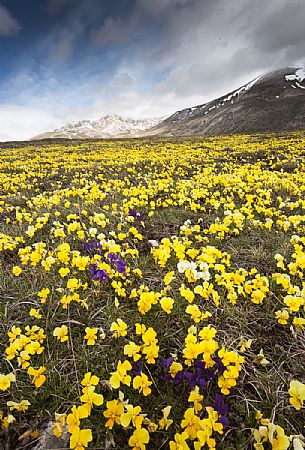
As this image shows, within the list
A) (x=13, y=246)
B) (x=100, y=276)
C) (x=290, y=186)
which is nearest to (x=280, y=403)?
(x=100, y=276)

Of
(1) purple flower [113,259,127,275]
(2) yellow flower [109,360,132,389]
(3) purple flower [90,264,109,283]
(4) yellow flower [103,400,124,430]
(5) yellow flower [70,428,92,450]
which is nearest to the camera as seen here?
(5) yellow flower [70,428,92,450]

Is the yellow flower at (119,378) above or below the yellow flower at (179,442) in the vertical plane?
above

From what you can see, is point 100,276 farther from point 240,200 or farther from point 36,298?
point 240,200

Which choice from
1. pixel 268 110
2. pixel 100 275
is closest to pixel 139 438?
pixel 100 275

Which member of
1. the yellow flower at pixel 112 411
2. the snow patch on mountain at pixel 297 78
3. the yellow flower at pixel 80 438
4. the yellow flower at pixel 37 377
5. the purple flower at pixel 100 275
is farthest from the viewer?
the snow patch on mountain at pixel 297 78

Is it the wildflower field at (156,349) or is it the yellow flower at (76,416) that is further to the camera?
the wildflower field at (156,349)

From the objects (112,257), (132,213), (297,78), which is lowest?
(112,257)

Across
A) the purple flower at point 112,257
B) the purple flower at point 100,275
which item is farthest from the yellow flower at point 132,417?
the purple flower at point 112,257

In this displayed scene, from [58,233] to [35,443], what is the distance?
111 inches

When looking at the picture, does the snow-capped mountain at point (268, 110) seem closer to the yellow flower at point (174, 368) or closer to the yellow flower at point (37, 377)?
the yellow flower at point (174, 368)

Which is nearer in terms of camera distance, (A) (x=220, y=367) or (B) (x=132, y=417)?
(B) (x=132, y=417)

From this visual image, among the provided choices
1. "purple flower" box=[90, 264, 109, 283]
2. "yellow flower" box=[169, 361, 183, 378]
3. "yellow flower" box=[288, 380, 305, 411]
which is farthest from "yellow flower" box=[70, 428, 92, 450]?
"purple flower" box=[90, 264, 109, 283]

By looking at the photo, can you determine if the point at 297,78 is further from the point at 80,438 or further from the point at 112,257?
the point at 80,438

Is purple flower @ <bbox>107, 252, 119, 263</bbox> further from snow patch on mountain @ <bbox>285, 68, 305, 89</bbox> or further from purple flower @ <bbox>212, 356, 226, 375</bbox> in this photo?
snow patch on mountain @ <bbox>285, 68, 305, 89</bbox>
